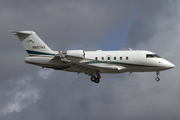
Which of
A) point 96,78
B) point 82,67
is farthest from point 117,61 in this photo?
point 82,67

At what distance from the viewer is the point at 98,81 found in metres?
39.4

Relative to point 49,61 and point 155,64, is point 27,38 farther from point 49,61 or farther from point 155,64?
point 155,64

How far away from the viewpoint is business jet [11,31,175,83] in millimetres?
38156

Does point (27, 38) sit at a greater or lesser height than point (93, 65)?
greater

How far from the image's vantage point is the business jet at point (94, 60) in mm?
38156

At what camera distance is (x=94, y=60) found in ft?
127

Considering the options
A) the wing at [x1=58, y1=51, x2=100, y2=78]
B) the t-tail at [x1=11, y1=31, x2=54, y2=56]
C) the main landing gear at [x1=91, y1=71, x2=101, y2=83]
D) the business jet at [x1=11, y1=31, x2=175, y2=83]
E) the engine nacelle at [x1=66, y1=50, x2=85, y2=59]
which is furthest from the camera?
the t-tail at [x1=11, y1=31, x2=54, y2=56]

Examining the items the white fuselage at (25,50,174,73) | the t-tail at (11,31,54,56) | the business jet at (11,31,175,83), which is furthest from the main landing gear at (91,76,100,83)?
the t-tail at (11,31,54,56)

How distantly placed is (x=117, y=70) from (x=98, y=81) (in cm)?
329

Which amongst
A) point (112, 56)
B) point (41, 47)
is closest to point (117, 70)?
point (112, 56)

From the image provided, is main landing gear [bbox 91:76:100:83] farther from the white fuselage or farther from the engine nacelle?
the engine nacelle

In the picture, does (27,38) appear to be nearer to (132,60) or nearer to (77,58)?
(77,58)

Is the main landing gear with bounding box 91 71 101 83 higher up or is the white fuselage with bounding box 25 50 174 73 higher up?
the white fuselage with bounding box 25 50 174 73

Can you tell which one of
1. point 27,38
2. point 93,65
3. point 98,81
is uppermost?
point 27,38
